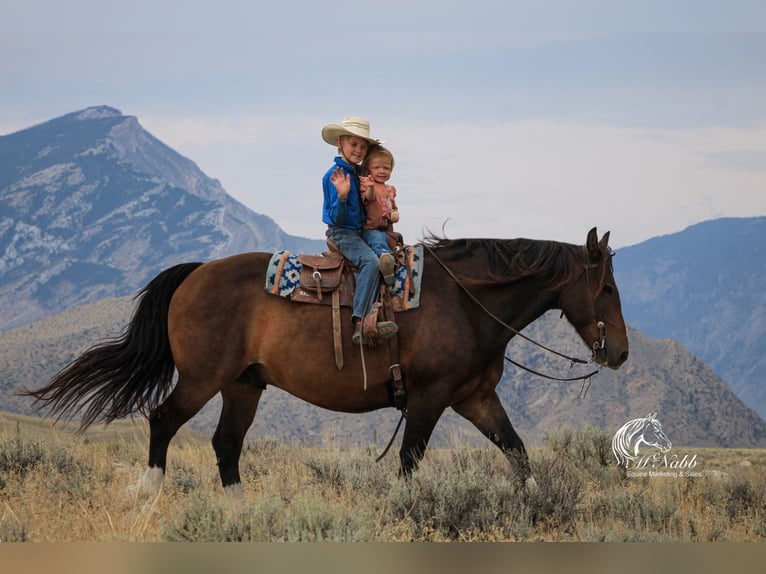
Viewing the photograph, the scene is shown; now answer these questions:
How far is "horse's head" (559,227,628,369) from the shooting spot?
817 centimetres

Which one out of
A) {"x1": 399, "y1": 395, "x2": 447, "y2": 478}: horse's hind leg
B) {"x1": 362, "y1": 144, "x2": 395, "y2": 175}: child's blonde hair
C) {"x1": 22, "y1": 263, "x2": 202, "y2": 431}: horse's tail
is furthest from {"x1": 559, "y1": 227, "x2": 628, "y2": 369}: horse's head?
{"x1": 22, "y1": 263, "x2": 202, "y2": 431}: horse's tail

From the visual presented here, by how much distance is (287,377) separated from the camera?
319 inches

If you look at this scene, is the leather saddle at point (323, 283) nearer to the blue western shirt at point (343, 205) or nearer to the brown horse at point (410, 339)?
the brown horse at point (410, 339)

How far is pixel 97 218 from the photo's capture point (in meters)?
117

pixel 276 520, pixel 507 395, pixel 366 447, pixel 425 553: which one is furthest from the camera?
pixel 507 395

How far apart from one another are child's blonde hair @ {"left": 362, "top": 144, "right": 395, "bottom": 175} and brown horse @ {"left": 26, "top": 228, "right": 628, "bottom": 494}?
86 centimetres

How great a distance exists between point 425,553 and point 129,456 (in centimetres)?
719

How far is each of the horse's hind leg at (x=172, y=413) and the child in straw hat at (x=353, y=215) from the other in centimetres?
144

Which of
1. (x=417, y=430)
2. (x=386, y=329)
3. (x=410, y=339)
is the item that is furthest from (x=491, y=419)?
(x=386, y=329)

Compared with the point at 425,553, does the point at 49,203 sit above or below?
above

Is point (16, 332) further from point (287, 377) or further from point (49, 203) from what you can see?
point (49, 203)

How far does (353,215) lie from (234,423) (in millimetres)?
2117

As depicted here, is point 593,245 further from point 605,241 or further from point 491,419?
point 491,419

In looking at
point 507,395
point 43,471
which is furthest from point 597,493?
point 507,395
